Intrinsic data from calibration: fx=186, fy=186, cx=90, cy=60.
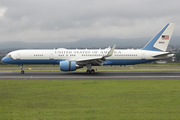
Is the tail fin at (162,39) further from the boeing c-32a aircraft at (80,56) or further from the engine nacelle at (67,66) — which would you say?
the engine nacelle at (67,66)

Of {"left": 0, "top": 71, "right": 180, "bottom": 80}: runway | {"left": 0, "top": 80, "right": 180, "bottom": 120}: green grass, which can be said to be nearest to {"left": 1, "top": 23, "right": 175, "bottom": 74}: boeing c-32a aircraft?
{"left": 0, "top": 71, "right": 180, "bottom": 80}: runway

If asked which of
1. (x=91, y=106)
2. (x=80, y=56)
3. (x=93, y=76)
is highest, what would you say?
(x=80, y=56)

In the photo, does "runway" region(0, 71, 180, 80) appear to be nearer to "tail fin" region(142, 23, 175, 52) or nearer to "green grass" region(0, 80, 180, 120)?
"tail fin" region(142, 23, 175, 52)

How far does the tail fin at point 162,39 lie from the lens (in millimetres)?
32562

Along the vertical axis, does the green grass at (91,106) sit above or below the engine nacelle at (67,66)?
below

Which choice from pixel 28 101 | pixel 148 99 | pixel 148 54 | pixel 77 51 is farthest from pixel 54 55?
pixel 148 99

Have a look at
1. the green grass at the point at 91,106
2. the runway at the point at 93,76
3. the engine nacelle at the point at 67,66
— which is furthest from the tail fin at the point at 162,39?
the green grass at the point at 91,106

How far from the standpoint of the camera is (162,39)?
3272 cm

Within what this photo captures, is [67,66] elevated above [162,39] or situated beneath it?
situated beneath

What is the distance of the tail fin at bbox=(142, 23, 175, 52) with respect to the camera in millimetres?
32562

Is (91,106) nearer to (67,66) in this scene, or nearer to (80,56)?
(67,66)

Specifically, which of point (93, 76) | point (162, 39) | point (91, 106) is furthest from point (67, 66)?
point (162, 39)

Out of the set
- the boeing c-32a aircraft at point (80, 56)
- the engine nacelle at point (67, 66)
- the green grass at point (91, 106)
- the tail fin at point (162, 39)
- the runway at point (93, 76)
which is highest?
the tail fin at point (162, 39)

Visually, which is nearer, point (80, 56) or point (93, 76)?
point (93, 76)
